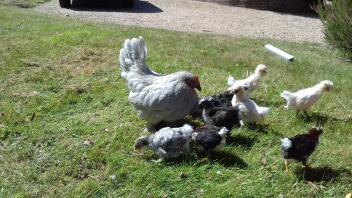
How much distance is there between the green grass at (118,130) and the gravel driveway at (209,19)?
485cm

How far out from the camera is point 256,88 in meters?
6.61

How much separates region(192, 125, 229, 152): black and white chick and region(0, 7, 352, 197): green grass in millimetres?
160

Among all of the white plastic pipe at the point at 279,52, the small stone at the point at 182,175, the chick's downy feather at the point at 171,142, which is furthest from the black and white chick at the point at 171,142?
the white plastic pipe at the point at 279,52

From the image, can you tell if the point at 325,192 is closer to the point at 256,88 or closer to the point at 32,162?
the point at 256,88

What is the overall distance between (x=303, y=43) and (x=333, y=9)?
1941 mm

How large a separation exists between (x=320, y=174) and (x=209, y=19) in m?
11.9

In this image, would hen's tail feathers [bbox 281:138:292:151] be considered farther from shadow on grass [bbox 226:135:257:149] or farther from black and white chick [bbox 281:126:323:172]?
shadow on grass [bbox 226:135:257:149]

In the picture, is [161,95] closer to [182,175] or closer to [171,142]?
[171,142]

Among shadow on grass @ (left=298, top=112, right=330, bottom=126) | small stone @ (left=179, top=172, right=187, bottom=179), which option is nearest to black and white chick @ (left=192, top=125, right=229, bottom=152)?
small stone @ (left=179, top=172, right=187, bottom=179)

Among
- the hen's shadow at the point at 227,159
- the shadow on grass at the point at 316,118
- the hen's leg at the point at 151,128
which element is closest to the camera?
the hen's shadow at the point at 227,159

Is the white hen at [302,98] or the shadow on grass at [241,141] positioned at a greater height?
the white hen at [302,98]

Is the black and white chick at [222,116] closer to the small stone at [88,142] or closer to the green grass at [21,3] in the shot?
the small stone at [88,142]

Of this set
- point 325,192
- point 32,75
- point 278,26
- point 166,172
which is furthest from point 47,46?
point 278,26

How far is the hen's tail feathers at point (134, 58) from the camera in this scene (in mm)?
5656
